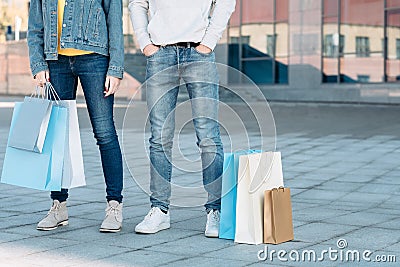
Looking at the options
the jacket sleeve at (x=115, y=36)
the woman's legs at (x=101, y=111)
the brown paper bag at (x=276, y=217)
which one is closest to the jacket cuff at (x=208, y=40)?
the jacket sleeve at (x=115, y=36)

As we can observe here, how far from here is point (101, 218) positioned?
5477mm

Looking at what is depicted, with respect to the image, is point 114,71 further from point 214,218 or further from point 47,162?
point 214,218

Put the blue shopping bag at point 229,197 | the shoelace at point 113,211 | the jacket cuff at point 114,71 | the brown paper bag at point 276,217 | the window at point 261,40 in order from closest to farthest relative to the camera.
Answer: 1. the brown paper bag at point 276,217
2. the blue shopping bag at point 229,197
3. the jacket cuff at point 114,71
4. the shoelace at point 113,211
5. the window at point 261,40

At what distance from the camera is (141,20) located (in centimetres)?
495

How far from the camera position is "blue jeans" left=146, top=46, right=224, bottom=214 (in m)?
4.86

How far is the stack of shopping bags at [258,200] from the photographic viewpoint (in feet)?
15.0

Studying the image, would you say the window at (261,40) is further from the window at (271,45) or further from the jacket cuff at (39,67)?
the jacket cuff at (39,67)

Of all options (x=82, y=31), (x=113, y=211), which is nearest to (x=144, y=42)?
(x=82, y=31)

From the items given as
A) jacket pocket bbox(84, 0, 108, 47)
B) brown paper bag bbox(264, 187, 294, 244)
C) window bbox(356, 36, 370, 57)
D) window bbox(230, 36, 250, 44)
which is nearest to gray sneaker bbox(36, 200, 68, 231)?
jacket pocket bbox(84, 0, 108, 47)

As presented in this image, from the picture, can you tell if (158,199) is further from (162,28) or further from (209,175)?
(162,28)

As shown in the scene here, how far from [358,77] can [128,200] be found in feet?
63.7

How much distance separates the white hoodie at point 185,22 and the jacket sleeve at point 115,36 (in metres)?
0.15

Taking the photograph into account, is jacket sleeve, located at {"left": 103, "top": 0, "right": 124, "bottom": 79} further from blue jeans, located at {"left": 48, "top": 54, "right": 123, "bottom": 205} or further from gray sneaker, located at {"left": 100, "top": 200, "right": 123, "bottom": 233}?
gray sneaker, located at {"left": 100, "top": 200, "right": 123, "bottom": 233}

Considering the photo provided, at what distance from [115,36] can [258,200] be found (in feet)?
4.57
